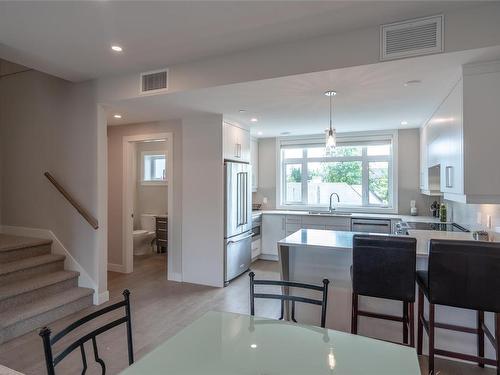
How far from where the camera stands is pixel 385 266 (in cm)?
221

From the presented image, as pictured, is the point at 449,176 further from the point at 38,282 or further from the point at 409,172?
the point at 38,282

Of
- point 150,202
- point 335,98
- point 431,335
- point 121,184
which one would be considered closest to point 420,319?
point 431,335

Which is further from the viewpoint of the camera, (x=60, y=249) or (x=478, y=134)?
(x=60, y=249)

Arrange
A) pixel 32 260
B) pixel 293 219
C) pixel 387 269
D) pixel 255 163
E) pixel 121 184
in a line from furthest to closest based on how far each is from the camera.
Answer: pixel 255 163, pixel 293 219, pixel 121 184, pixel 32 260, pixel 387 269

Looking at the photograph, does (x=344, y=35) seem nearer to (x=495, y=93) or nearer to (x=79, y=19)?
(x=495, y=93)

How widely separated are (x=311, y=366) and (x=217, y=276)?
3.11m

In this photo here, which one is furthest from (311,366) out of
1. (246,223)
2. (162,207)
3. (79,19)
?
(162,207)

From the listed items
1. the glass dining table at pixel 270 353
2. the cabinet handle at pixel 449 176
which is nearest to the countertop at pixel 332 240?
the cabinet handle at pixel 449 176

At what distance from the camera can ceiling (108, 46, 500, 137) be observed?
2.53 m

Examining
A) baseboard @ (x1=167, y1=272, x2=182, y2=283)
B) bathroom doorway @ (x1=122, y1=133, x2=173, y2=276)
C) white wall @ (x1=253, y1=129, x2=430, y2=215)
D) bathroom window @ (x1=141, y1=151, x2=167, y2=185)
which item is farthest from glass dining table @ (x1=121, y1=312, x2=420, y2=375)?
bathroom window @ (x1=141, y1=151, x2=167, y2=185)

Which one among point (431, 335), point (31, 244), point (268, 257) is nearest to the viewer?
point (431, 335)

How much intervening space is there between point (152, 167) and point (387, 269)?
18.9ft

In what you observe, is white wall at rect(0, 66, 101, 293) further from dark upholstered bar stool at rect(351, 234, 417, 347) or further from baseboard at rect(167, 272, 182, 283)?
dark upholstered bar stool at rect(351, 234, 417, 347)

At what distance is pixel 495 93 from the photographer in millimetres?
2346
